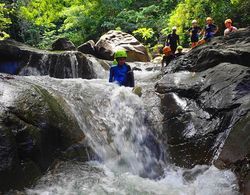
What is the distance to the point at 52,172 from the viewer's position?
18.6ft

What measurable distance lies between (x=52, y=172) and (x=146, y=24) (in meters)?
20.1

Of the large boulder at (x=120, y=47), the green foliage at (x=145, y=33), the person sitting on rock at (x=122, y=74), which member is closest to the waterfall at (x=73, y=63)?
the large boulder at (x=120, y=47)

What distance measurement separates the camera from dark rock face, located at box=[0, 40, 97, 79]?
44.4 ft

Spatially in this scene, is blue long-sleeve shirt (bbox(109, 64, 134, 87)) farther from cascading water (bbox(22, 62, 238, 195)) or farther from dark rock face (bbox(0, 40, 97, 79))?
dark rock face (bbox(0, 40, 97, 79))

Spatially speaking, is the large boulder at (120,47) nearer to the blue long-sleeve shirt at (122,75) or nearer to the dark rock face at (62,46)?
the dark rock face at (62,46)

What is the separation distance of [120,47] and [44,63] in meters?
4.91

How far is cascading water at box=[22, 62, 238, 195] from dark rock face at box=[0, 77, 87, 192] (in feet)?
0.78

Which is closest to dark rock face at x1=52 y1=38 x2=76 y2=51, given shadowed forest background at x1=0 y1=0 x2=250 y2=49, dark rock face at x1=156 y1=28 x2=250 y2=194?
shadowed forest background at x1=0 y1=0 x2=250 y2=49

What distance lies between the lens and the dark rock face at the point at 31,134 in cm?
527

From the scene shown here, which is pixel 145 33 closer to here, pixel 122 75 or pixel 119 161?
pixel 122 75

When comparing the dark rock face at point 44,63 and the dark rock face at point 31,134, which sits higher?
the dark rock face at point 31,134

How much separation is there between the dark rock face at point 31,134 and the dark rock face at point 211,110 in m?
2.01

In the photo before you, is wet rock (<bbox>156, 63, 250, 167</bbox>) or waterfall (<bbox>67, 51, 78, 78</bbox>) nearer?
wet rock (<bbox>156, 63, 250, 167</bbox>)

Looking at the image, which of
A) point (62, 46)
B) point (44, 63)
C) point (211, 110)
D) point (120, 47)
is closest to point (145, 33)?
point (120, 47)
